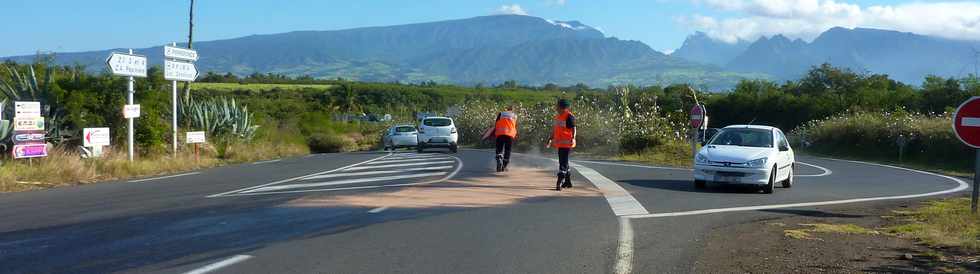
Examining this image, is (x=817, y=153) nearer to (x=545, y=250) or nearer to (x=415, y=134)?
(x=415, y=134)

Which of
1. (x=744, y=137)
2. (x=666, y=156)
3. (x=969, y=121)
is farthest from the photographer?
(x=666, y=156)

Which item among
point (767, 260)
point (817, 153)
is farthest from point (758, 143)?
point (817, 153)

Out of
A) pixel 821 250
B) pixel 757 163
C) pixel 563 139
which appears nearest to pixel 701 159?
pixel 757 163

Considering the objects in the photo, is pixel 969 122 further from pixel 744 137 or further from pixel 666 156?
pixel 666 156

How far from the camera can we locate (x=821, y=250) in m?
8.27

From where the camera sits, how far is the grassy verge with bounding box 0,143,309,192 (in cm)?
1591

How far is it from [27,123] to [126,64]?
390cm

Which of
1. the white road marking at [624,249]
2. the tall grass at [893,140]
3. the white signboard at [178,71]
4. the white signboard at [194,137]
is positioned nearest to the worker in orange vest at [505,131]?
the white road marking at [624,249]

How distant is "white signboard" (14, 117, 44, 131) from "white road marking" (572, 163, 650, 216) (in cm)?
1146

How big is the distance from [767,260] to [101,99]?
70.5 ft

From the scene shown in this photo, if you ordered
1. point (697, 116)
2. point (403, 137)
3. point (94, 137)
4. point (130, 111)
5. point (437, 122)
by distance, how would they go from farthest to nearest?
point (403, 137), point (437, 122), point (697, 116), point (130, 111), point (94, 137)

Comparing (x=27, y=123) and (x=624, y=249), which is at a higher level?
(x=27, y=123)

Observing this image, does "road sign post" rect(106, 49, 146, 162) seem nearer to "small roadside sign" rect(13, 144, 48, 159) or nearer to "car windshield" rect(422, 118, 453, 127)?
"small roadside sign" rect(13, 144, 48, 159)

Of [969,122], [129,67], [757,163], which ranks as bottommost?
[757,163]
